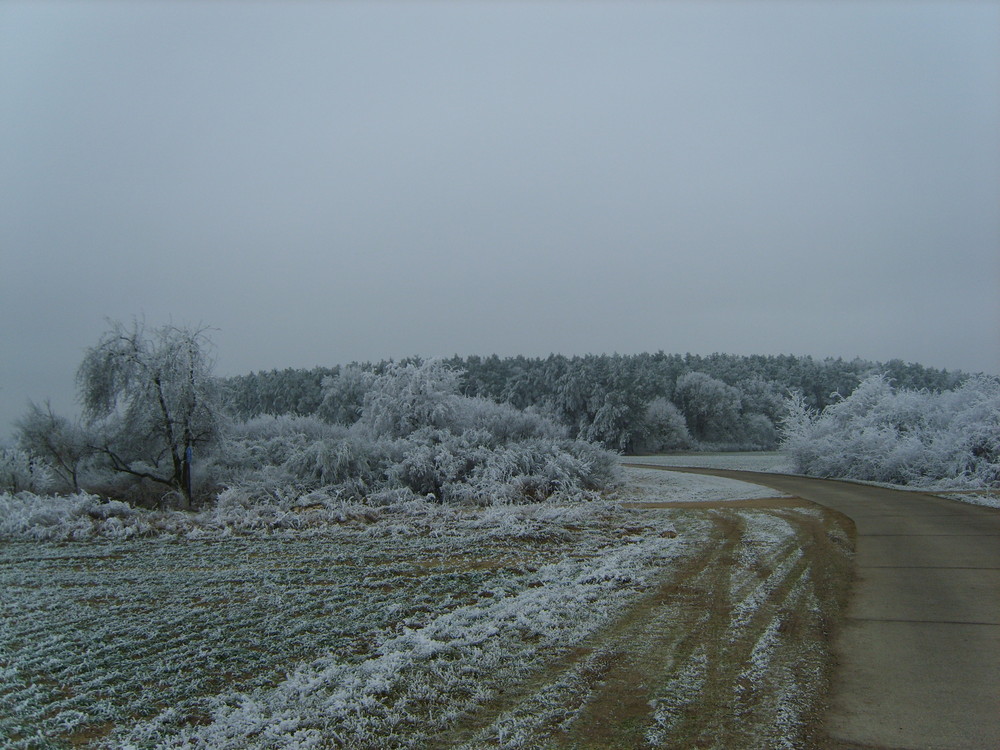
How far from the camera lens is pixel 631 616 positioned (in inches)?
295

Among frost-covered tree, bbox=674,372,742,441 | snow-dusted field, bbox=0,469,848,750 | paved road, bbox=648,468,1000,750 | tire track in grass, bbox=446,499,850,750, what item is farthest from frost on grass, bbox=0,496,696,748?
frost-covered tree, bbox=674,372,742,441

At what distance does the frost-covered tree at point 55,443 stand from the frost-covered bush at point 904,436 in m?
30.6

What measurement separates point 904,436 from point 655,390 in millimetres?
47103

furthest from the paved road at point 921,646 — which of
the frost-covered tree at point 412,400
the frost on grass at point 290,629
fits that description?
the frost-covered tree at point 412,400

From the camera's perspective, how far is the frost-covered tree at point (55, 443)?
22672 mm

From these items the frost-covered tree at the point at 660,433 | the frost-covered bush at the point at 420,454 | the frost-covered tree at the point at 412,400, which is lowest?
the frost-covered tree at the point at 660,433

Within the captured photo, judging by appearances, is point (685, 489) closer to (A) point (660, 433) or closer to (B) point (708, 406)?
(A) point (660, 433)

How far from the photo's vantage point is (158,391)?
21703mm

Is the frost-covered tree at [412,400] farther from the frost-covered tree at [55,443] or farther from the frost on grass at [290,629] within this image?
the frost on grass at [290,629]

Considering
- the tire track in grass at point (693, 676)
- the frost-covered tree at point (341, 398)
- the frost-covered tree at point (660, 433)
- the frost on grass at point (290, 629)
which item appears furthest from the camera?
the frost-covered tree at point (660, 433)

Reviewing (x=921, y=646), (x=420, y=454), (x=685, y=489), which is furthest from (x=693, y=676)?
(x=685, y=489)

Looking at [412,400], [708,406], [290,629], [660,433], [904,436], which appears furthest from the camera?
[708,406]

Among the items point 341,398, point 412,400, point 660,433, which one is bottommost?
point 660,433

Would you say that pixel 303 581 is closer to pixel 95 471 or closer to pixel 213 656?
pixel 213 656
